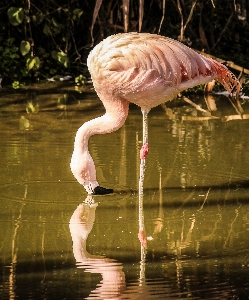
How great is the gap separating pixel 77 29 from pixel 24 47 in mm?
1126

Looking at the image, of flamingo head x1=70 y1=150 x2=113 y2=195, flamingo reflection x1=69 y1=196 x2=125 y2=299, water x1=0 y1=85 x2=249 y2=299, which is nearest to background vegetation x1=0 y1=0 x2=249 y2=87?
water x1=0 y1=85 x2=249 y2=299

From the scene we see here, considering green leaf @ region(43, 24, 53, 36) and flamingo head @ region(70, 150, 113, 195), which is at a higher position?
green leaf @ region(43, 24, 53, 36)

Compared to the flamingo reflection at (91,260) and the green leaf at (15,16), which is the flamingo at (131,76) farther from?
the green leaf at (15,16)

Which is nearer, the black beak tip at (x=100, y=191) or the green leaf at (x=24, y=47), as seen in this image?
the black beak tip at (x=100, y=191)

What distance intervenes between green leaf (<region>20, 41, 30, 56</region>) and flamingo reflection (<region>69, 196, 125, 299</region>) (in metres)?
5.29

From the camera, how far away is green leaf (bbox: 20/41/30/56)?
11105 millimetres

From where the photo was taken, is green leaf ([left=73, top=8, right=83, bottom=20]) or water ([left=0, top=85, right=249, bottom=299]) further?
green leaf ([left=73, top=8, right=83, bottom=20])

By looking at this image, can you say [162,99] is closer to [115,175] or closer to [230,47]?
[115,175]

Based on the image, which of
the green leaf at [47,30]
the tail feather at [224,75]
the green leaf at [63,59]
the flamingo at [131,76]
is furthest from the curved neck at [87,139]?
the green leaf at [47,30]

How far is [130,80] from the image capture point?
20.3 ft

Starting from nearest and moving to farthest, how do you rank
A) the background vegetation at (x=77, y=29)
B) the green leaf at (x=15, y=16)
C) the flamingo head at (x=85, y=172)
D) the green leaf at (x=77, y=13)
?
the flamingo head at (x=85, y=172) → the green leaf at (x=15, y=16) → the background vegetation at (x=77, y=29) → the green leaf at (x=77, y=13)

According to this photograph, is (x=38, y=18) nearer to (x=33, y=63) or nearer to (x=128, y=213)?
(x=33, y=63)

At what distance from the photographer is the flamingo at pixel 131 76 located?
618 centimetres

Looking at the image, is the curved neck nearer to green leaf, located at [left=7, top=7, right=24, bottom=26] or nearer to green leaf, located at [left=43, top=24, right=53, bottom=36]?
green leaf, located at [left=7, top=7, right=24, bottom=26]
